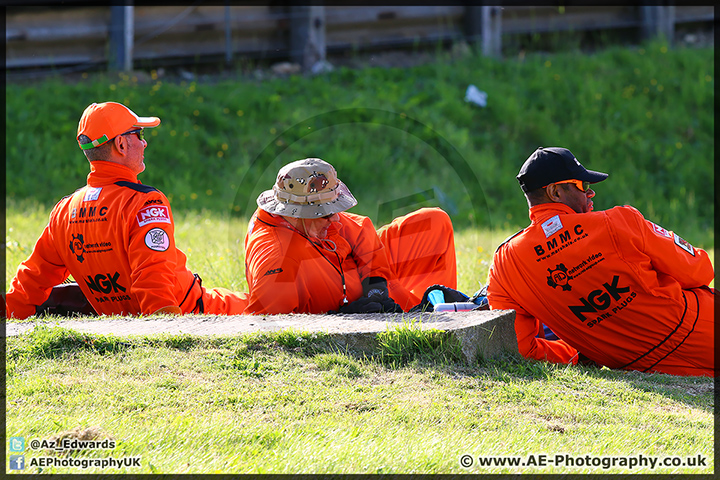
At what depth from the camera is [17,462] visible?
9.36ft

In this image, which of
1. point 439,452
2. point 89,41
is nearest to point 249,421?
point 439,452

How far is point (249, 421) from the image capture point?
3.25m

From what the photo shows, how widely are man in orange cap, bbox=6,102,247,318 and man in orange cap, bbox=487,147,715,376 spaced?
6.84 ft

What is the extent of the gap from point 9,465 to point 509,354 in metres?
2.60

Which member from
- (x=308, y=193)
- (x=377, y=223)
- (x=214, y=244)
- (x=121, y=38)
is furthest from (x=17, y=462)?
(x=121, y=38)

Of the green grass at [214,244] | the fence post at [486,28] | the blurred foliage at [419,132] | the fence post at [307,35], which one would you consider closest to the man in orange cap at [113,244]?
the green grass at [214,244]

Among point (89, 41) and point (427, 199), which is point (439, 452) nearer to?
point (427, 199)

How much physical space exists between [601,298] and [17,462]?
3.08 meters

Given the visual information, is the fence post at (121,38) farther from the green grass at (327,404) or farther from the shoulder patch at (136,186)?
the green grass at (327,404)

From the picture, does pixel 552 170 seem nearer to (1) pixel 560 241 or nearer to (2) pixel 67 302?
(1) pixel 560 241

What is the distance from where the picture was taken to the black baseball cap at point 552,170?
4.38 meters

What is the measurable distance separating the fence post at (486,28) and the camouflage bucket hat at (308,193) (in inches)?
390

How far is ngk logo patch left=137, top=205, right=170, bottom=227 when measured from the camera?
15.2 feet

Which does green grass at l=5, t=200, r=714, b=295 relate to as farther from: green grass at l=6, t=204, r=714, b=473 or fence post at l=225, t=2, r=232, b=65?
fence post at l=225, t=2, r=232, b=65
